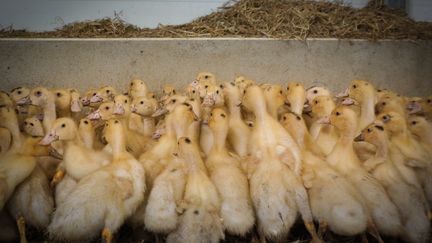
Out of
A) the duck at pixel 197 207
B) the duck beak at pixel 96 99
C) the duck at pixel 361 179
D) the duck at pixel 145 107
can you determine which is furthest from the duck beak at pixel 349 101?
the duck beak at pixel 96 99

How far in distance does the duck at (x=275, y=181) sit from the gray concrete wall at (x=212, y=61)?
160cm

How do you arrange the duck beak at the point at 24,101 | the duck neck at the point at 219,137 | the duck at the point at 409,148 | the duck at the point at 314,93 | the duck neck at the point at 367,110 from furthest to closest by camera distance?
the duck at the point at 314,93
the duck neck at the point at 367,110
the duck beak at the point at 24,101
the duck neck at the point at 219,137
the duck at the point at 409,148

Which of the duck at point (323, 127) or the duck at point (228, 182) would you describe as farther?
the duck at point (323, 127)

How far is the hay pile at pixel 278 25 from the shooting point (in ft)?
20.5

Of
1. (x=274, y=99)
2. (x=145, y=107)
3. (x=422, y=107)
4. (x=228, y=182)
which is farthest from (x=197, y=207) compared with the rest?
(x=422, y=107)

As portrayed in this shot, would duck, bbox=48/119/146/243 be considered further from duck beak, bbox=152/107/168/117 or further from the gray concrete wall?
the gray concrete wall

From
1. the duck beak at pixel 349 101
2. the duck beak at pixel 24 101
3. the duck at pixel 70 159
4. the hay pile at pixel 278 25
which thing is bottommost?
the duck at pixel 70 159

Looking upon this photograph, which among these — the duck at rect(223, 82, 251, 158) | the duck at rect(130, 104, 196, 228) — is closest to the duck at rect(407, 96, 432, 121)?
the duck at rect(223, 82, 251, 158)

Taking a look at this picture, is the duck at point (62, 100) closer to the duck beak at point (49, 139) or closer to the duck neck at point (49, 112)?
the duck neck at point (49, 112)

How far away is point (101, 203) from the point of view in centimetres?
340

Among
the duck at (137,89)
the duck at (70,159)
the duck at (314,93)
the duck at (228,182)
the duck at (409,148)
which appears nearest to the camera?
the duck at (228,182)

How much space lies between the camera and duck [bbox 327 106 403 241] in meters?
3.60

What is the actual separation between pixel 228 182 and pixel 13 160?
1829 mm

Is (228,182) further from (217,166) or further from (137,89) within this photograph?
(137,89)
